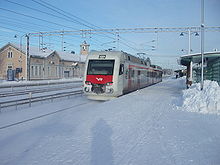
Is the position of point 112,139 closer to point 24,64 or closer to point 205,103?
point 205,103

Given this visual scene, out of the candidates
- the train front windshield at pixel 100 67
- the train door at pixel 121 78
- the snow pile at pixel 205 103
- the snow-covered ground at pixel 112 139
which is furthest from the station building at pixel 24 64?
the snow pile at pixel 205 103

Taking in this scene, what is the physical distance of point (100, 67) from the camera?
479 inches

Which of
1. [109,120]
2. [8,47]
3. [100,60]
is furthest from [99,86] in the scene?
[8,47]

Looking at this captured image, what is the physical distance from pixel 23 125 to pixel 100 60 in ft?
22.4

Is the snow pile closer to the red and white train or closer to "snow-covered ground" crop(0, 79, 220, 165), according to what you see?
"snow-covered ground" crop(0, 79, 220, 165)

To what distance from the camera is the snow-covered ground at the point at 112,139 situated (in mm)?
4129

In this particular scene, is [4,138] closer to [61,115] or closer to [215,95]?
[61,115]

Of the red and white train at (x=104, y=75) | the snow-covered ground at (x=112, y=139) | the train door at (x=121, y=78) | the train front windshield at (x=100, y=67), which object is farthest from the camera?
the train door at (x=121, y=78)

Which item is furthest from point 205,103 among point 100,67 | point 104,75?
point 100,67

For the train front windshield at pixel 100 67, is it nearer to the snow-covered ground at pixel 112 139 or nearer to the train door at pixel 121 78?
the train door at pixel 121 78

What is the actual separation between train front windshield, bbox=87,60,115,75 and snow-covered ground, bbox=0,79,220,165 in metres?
4.42

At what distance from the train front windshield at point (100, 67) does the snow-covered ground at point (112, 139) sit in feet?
14.5

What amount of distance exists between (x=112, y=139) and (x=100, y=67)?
7354 millimetres

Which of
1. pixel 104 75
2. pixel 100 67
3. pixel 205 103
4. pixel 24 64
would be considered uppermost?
pixel 24 64
